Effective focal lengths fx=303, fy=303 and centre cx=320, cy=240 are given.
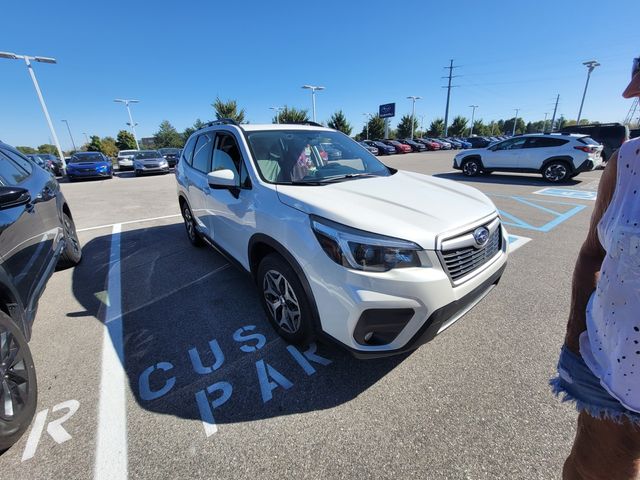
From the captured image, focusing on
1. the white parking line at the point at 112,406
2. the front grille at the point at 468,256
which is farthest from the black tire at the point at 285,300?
the white parking line at the point at 112,406

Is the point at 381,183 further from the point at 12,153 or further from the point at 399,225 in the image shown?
the point at 12,153

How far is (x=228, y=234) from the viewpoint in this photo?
317cm

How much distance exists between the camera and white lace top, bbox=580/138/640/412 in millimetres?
800

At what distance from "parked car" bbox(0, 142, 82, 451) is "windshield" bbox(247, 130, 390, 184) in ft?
6.07

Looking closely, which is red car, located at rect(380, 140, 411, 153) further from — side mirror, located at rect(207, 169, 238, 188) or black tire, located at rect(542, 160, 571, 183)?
side mirror, located at rect(207, 169, 238, 188)

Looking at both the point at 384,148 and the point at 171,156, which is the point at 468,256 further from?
the point at 384,148

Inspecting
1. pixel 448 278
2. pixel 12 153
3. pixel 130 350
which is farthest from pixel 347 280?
pixel 12 153

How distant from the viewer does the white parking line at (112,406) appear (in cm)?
166

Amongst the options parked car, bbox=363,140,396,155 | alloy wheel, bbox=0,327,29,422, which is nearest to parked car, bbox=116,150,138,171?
parked car, bbox=363,140,396,155

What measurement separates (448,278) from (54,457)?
247 cm

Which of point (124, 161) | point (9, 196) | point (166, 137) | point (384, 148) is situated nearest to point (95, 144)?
point (166, 137)

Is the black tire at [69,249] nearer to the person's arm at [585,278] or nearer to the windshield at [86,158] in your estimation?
the person's arm at [585,278]

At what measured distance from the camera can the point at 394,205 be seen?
2.12m

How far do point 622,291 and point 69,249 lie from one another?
5294mm
